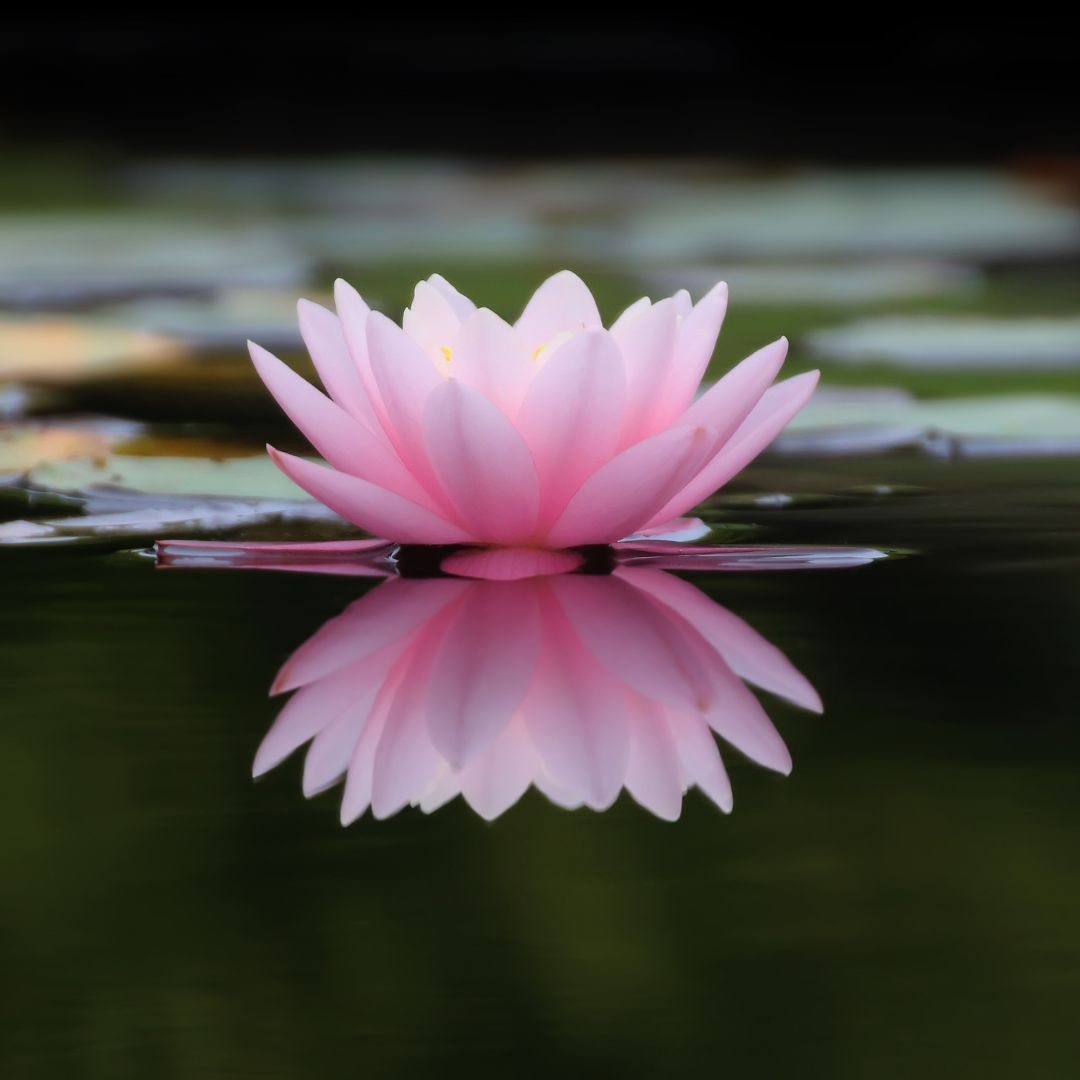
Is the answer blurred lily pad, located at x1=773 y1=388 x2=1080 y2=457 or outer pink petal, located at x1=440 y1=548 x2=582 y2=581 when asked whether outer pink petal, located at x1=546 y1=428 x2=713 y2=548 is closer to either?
outer pink petal, located at x1=440 y1=548 x2=582 y2=581

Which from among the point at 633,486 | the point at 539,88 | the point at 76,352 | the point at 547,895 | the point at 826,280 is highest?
the point at 539,88

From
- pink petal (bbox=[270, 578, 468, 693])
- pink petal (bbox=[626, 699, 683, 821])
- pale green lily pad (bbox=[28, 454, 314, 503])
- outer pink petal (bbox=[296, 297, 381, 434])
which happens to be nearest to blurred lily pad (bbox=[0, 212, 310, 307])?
pale green lily pad (bbox=[28, 454, 314, 503])

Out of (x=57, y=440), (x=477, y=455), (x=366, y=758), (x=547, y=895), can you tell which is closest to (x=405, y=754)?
(x=366, y=758)

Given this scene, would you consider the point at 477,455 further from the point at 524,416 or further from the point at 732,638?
the point at 732,638

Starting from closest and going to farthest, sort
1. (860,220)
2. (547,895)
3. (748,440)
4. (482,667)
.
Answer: (547,895), (482,667), (748,440), (860,220)

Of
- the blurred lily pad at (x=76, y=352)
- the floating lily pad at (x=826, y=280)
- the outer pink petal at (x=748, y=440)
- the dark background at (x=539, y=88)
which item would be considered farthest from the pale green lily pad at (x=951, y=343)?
the dark background at (x=539, y=88)

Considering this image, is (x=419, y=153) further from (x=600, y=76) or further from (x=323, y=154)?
(x=600, y=76)
